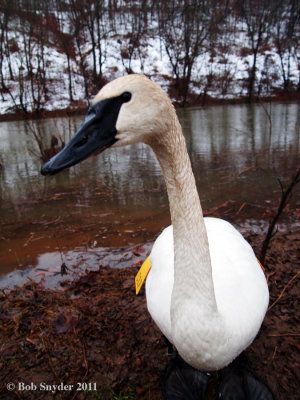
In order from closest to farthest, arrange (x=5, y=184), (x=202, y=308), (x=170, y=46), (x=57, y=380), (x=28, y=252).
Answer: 1. (x=202, y=308)
2. (x=57, y=380)
3. (x=28, y=252)
4. (x=5, y=184)
5. (x=170, y=46)

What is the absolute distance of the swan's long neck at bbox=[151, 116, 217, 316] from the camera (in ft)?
4.47

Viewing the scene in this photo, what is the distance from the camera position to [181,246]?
1403 millimetres

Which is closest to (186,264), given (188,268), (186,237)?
(188,268)

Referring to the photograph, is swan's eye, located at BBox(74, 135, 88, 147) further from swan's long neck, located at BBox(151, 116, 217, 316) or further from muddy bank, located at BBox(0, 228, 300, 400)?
muddy bank, located at BBox(0, 228, 300, 400)

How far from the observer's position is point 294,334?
200 cm

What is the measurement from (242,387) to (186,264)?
3.21 feet

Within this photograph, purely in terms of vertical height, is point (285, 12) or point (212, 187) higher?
point (285, 12)

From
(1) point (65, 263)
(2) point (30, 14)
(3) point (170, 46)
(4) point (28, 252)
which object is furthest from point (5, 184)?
(3) point (170, 46)

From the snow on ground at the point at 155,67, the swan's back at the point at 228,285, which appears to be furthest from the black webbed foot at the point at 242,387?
the snow on ground at the point at 155,67

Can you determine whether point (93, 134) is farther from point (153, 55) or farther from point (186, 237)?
point (153, 55)

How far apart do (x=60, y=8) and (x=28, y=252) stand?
43.2 meters

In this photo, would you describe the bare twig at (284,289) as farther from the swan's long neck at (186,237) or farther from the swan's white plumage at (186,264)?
the swan's long neck at (186,237)

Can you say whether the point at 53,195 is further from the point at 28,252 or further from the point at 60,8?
the point at 60,8

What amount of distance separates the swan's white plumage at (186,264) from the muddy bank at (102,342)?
0.49 m
